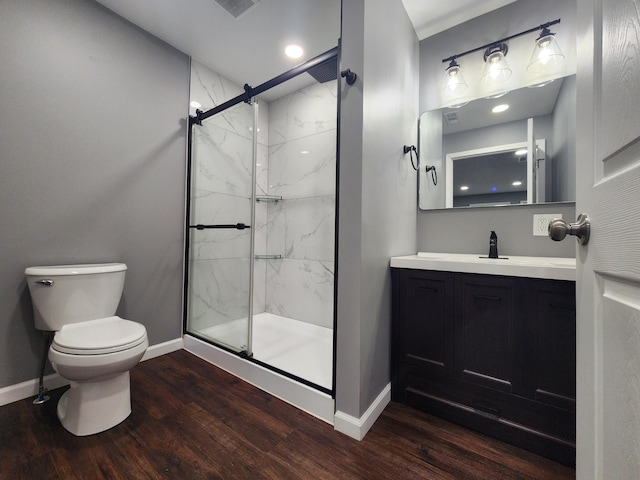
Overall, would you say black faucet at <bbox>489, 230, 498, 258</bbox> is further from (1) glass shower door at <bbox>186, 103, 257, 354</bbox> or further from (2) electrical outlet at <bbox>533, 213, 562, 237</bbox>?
(1) glass shower door at <bbox>186, 103, 257, 354</bbox>

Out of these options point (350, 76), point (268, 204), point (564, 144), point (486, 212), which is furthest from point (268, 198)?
point (564, 144)

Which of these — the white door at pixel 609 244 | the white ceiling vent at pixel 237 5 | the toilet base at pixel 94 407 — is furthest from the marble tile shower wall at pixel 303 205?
the white door at pixel 609 244

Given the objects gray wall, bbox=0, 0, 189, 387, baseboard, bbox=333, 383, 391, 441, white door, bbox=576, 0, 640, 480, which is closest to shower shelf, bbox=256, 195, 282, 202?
gray wall, bbox=0, 0, 189, 387

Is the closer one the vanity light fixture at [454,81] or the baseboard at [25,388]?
the baseboard at [25,388]

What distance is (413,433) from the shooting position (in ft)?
4.29

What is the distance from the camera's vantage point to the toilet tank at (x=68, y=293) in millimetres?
1436

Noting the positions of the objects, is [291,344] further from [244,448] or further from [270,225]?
[270,225]

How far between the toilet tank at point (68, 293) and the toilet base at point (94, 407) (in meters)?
0.40

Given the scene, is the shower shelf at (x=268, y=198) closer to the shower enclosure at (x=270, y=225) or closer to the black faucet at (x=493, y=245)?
the shower enclosure at (x=270, y=225)

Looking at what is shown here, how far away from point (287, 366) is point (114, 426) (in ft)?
3.06

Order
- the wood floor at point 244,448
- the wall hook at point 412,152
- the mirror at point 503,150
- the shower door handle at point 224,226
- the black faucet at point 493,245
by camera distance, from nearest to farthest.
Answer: the wood floor at point 244,448
the mirror at point 503,150
the black faucet at point 493,245
the wall hook at point 412,152
the shower door handle at point 224,226

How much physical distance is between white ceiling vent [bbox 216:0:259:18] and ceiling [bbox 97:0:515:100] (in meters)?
0.02

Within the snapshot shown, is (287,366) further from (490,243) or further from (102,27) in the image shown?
(102,27)

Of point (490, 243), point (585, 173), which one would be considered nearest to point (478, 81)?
point (490, 243)
